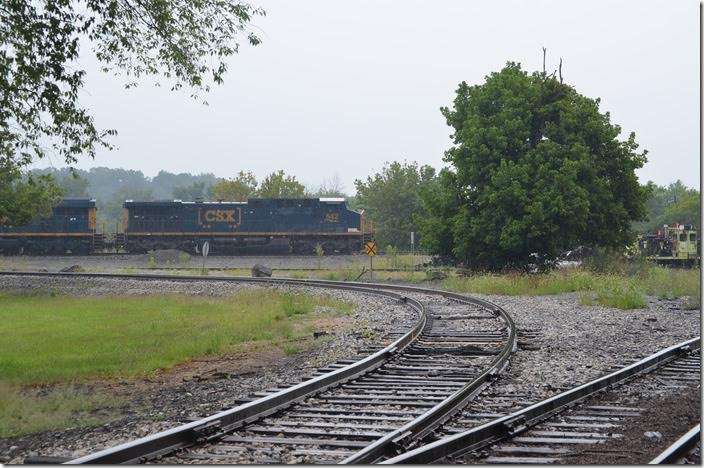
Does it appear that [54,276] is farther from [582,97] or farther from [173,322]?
[582,97]

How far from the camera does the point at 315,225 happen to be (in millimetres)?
53375

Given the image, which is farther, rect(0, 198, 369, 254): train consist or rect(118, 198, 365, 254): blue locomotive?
rect(118, 198, 365, 254): blue locomotive

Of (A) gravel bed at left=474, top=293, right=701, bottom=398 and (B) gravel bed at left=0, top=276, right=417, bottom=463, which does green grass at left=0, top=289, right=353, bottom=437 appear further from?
(A) gravel bed at left=474, top=293, right=701, bottom=398

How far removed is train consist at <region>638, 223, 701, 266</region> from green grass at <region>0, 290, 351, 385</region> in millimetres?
28324

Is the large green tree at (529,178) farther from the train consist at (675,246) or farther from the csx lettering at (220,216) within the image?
the csx lettering at (220,216)

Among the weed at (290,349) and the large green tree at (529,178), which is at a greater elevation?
the large green tree at (529,178)

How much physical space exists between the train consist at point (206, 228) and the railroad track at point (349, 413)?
40681 millimetres

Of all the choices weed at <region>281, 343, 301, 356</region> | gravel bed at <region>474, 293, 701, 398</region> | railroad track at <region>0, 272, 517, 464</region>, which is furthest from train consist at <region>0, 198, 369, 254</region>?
railroad track at <region>0, 272, 517, 464</region>

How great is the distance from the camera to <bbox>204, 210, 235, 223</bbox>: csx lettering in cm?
5381

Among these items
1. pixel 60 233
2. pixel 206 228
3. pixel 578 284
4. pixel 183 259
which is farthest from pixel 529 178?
pixel 60 233

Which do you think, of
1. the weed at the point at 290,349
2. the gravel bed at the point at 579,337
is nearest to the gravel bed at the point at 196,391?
the weed at the point at 290,349

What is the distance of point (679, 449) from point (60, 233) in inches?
2042

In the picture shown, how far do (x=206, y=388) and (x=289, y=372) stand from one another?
122 cm

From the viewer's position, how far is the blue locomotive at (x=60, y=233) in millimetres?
52844
